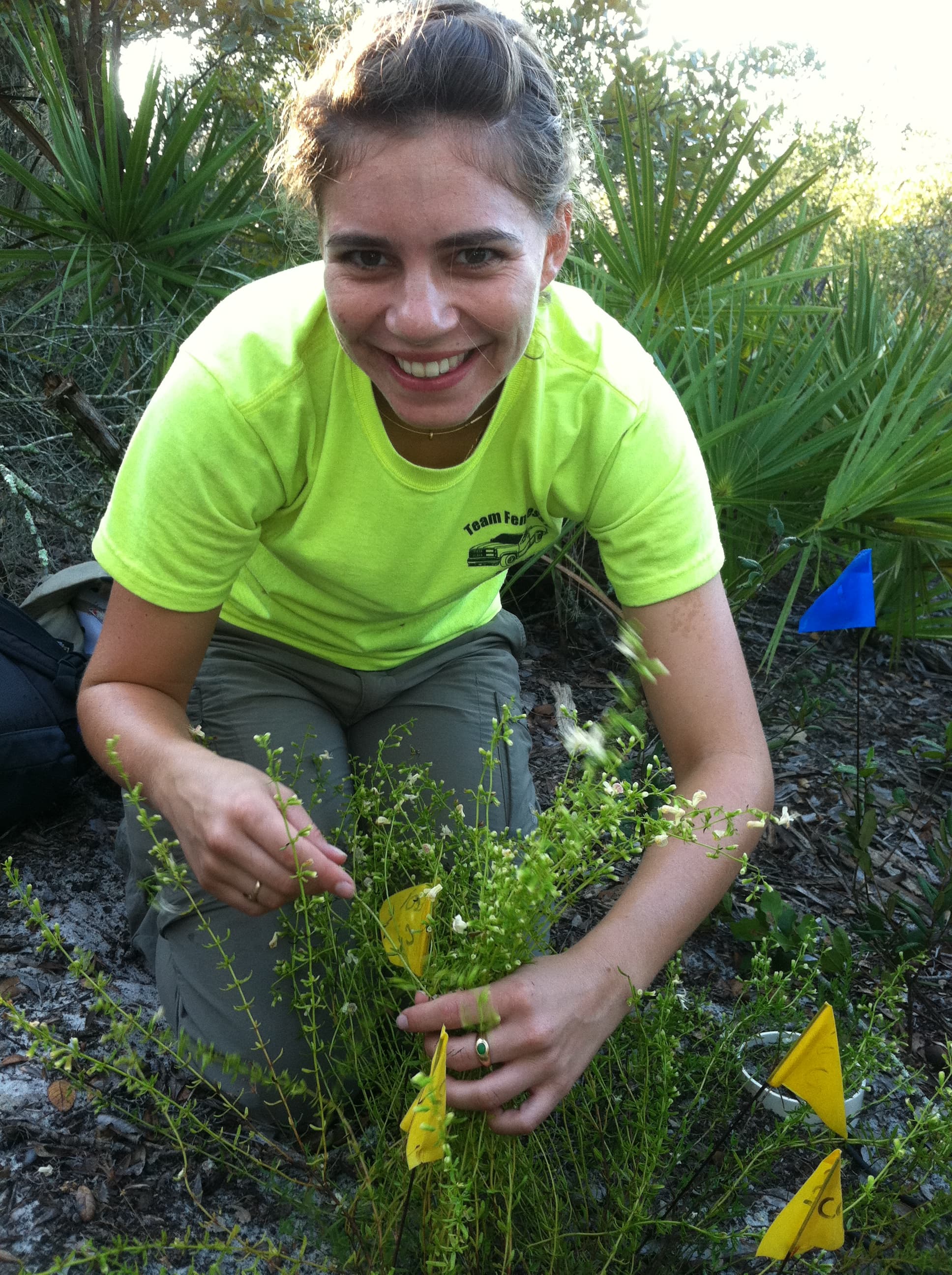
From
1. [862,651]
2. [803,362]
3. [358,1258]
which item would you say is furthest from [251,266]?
[358,1258]

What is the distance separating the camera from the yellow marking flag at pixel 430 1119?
917 millimetres

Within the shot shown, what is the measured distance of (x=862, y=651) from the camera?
355 cm

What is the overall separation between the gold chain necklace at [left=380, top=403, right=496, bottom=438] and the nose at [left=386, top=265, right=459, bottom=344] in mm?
236

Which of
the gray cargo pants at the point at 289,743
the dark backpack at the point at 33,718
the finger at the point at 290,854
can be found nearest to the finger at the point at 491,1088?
the finger at the point at 290,854

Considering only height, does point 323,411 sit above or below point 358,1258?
above

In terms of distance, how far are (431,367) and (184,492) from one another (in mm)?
416

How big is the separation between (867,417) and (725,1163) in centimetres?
167

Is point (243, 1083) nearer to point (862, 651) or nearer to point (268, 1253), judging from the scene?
point (268, 1253)

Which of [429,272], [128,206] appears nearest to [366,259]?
[429,272]

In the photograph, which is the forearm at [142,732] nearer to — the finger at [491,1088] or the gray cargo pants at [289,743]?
the gray cargo pants at [289,743]

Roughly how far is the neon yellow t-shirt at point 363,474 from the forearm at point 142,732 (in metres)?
0.16

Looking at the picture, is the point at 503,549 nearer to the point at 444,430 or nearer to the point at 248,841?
the point at 444,430

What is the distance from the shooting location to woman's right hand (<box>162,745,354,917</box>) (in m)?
1.14

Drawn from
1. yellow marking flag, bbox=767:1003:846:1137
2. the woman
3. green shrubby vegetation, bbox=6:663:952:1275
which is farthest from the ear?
yellow marking flag, bbox=767:1003:846:1137
